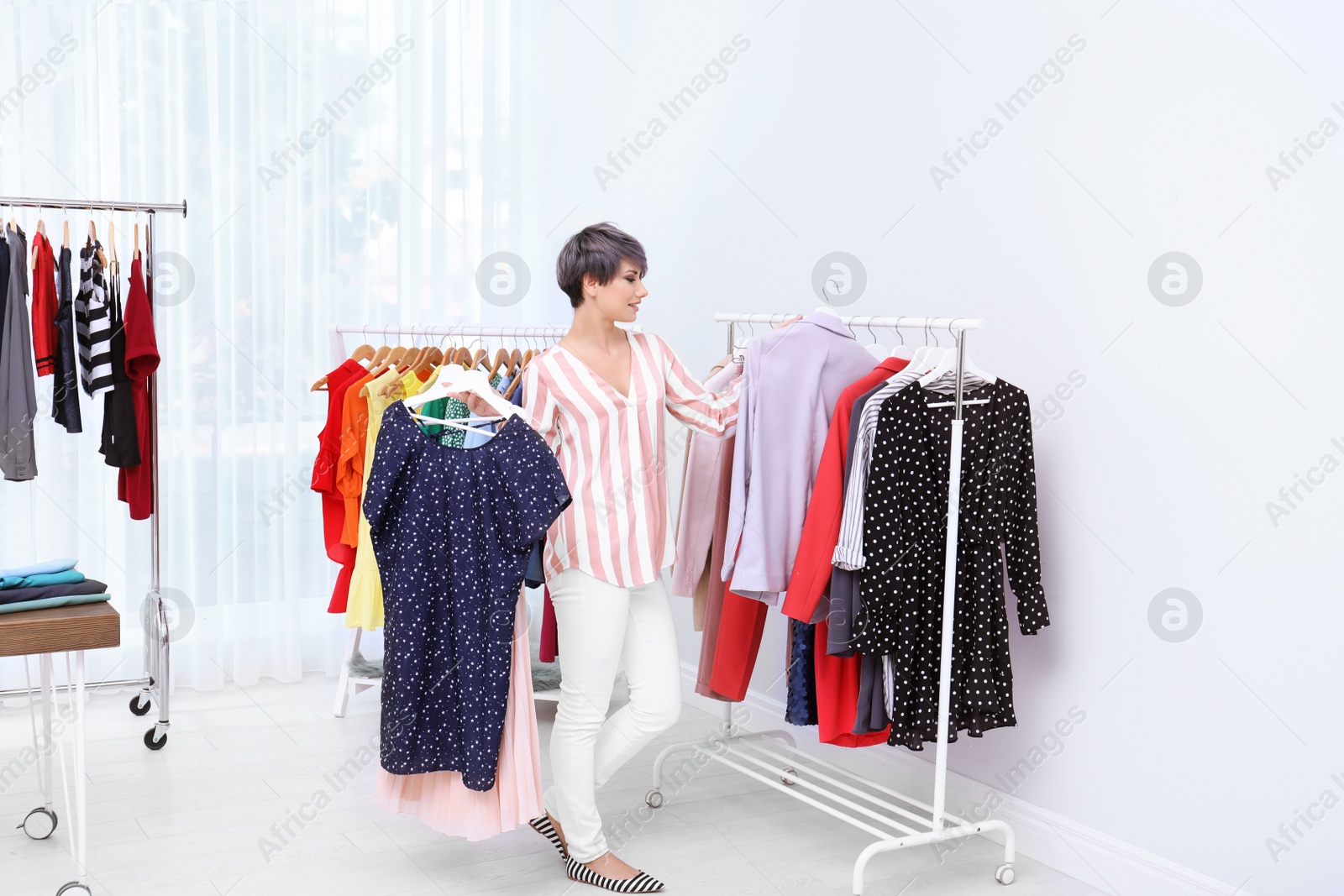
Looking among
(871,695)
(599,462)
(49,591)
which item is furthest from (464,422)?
(871,695)

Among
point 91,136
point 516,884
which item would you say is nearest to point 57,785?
point 516,884

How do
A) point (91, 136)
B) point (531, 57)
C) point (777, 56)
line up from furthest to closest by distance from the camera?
point (531, 57)
point (91, 136)
point (777, 56)

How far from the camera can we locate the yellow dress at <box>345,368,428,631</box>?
348 cm

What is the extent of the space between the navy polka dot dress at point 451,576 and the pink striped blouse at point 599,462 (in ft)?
0.27

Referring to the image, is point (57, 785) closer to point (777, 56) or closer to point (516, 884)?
point (516, 884)

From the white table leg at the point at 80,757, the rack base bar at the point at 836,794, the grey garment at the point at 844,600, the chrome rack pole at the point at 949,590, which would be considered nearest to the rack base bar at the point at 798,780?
A: the rack base bar at the point at 836,794

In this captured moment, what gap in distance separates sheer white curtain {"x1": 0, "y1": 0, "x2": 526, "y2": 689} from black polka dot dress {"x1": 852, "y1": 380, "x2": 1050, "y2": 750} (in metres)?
2.64

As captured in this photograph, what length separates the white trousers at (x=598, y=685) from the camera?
104 inches

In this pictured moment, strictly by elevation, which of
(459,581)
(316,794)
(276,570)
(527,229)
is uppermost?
(527,229)

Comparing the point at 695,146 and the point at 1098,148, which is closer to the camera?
the point at 1098,148

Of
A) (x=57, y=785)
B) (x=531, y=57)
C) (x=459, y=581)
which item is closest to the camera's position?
(x=459, y=581)

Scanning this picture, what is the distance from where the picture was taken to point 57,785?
3.26 metres

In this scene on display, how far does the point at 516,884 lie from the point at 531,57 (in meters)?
3.45

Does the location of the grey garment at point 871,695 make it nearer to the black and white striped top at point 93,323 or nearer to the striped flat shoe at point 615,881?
the striped flat shoe at point 615,881
